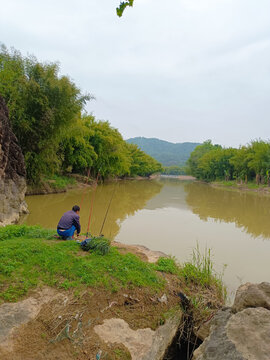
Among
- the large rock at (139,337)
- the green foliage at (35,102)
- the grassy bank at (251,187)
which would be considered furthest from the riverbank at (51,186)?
the grassy bank at (251,187)

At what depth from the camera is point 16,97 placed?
13.0 metres

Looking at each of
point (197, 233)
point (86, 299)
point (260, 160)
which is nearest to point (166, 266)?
point (86, 299)

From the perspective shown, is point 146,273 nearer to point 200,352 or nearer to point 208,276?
point 208,276

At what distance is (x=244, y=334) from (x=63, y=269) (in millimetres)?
2732

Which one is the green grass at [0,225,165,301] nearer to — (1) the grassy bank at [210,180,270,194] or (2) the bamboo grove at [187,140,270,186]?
(1) the grassy bank at [210,180,270,194]

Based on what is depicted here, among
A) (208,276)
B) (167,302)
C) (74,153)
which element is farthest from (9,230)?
(74,153)

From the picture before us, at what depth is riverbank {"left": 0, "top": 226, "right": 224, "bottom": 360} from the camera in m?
2.59

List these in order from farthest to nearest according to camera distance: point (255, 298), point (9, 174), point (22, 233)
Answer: point (9, 174), point (22, 233), point (255, 298)

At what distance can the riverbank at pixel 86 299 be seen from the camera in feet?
8.51

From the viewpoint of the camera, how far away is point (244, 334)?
2.34m

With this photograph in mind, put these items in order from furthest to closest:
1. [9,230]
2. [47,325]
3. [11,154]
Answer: [11,154]
[9,230]
[47,325]

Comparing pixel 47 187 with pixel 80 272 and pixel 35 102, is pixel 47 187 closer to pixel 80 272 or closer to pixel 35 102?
pixel 35 102

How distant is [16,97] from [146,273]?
508 inches

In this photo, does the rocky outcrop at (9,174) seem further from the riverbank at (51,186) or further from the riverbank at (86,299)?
the riverbank at (51,186)
